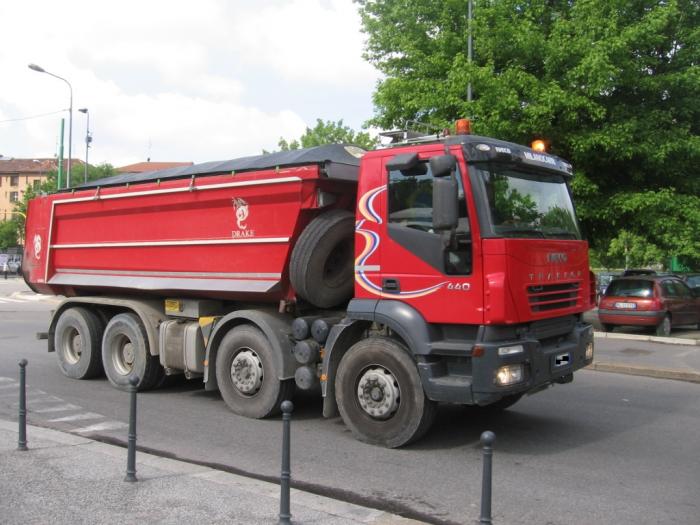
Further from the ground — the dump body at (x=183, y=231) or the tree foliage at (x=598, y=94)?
the tree foliage at (x=598, y=94)

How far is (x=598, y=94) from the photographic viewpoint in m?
15.0

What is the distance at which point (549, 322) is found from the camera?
632 cm

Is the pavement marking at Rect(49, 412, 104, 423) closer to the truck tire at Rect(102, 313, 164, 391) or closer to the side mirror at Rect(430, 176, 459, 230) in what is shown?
the truck tire at Rect(102, 313, 164, 391)

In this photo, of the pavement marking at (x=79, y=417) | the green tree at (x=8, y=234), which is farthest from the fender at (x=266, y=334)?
the green tree at (x=8, y=234)

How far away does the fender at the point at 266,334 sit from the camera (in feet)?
23.4

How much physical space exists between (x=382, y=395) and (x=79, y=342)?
593cm

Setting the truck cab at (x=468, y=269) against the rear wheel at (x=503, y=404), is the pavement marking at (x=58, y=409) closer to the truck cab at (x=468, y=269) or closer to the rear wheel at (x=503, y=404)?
the truck cab at (x=468, y=269)

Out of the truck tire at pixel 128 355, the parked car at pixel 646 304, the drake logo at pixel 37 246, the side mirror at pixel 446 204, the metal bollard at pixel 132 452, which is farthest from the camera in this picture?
the parked car at pixel 646 304

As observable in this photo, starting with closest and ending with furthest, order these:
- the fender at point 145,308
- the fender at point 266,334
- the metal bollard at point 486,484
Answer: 1. the metal bollard at point 486,484
2. the fender at point 266,334
3. the fender at point 145,308

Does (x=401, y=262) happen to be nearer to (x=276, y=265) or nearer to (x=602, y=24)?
(x=276, y=265)

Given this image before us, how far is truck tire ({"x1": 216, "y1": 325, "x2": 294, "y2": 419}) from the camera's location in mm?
7273

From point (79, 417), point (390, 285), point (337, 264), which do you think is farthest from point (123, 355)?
point (390, 285)

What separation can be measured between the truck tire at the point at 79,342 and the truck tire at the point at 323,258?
4334 millimetres

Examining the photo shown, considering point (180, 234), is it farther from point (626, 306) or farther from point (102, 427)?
point (626, 306)
